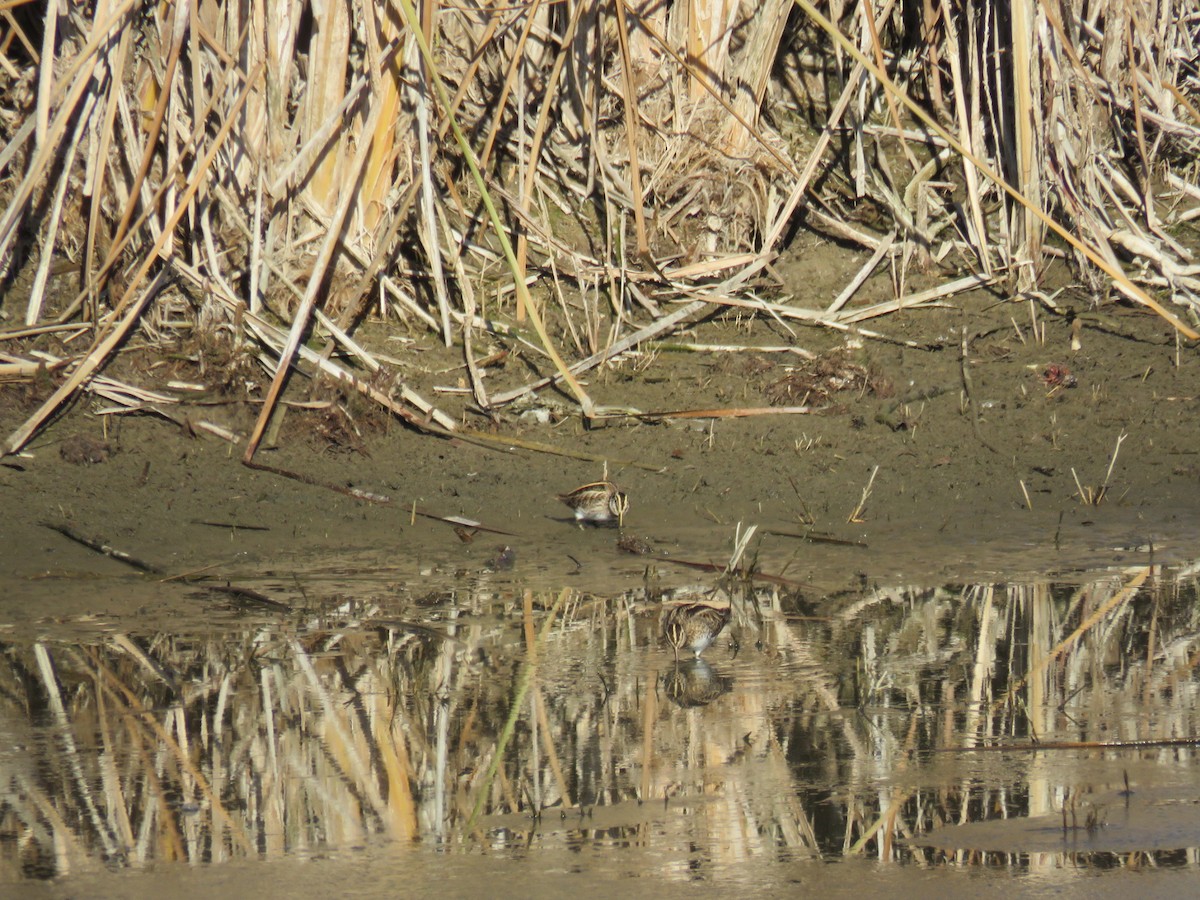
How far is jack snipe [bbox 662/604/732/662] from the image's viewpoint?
432 cm

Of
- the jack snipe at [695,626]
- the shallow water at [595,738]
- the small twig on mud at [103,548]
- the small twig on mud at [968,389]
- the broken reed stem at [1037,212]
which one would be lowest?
the shallow water at [595,738]

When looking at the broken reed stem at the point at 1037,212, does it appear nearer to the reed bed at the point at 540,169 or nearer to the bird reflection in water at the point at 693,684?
the reed bed at the point at 540,169

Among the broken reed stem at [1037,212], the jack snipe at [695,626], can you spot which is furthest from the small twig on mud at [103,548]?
the broken reed stem at [1037,212]

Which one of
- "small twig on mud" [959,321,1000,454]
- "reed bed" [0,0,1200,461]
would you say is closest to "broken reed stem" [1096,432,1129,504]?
"small twig on mud" [959,321,1000,454]

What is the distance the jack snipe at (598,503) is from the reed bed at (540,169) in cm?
77

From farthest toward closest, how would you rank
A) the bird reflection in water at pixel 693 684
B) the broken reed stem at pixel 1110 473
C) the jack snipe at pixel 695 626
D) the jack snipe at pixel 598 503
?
the broken reed stem at pixel 1110 473 → the jack snipe at pixel 598 503 → the jack snipe at pixel 695 626 → the bird reflection in water at pixel 693 684

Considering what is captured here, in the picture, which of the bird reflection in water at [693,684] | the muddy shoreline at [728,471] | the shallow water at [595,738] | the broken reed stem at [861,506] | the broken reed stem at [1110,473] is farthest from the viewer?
the broken reed stem at [1110,473]

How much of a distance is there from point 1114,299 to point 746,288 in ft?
5.50

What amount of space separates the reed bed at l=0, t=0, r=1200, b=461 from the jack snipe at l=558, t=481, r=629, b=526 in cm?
77

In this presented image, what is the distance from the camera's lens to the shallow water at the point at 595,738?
10.1ft

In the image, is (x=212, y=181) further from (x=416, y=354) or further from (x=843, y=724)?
(x=843, y=724)

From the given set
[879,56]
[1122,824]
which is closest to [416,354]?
[879,56]

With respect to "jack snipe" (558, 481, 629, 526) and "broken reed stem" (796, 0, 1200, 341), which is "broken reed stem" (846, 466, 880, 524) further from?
"broken reed stem" (796, 0, 1200, 341)

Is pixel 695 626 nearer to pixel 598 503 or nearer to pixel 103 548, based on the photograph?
pixel 598 503
